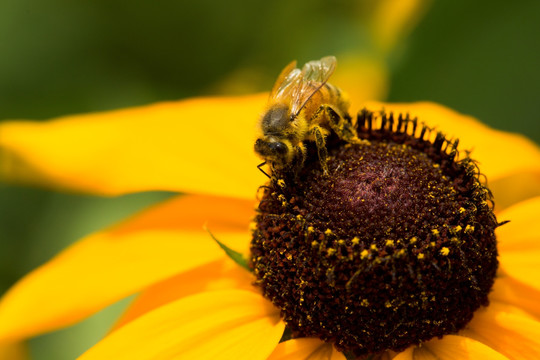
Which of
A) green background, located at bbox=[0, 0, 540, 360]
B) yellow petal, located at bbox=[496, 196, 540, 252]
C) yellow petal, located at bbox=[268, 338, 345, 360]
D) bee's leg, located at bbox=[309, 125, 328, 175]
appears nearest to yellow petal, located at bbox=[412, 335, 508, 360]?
yellow petal, located at bbox=[268, 338, 345, 360]

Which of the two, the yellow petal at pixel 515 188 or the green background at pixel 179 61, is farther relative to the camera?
the green background at pixel 179 61

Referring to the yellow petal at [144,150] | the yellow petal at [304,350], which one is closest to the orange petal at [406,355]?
the yellow petal at [304,350]

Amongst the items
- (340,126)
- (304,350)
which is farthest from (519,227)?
(304,350)

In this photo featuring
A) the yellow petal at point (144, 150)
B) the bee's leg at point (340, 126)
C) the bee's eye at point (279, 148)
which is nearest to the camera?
the bee's eye at point (279, 148)

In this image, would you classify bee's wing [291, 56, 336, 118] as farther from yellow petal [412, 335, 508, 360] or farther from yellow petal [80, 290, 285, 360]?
yellow petal [412, 335, 508, 360]

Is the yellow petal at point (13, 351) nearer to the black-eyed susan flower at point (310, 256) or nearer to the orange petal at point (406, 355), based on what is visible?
the black-eyed susan flower at point (310, 256)

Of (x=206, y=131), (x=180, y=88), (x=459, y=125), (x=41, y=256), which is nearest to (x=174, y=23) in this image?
(x=180, y=88)
